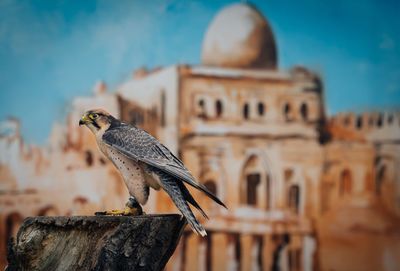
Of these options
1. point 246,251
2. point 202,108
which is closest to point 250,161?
point 202,108

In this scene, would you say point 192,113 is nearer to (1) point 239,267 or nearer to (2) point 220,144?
(2) point 220,144

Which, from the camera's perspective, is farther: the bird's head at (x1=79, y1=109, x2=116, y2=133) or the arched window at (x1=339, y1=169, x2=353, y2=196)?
the arched window at (x1=339, y1=169, x2=353, y2=196)

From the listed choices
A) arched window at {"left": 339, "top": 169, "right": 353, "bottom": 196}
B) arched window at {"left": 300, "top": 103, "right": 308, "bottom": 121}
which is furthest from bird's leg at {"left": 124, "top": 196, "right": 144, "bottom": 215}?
arched window at {"left": 339, "top": 169, "right": 353, "bottom": 196}

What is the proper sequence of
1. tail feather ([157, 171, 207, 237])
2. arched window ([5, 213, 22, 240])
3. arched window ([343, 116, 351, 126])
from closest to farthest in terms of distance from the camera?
tail feather ([157, 171, 207, 237]) → arched window ([5, 213, 22, 240]) → arched window ([343, 116, 351, 126])

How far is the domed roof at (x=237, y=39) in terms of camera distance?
11.2 metres

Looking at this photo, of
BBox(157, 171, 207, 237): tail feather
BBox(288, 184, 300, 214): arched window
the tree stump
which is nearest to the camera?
the tree stump

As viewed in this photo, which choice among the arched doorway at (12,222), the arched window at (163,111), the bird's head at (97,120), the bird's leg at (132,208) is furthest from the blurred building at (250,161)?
the bird's leg at (132,208)

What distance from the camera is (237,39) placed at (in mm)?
11148

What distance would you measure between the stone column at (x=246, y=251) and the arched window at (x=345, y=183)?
162cm

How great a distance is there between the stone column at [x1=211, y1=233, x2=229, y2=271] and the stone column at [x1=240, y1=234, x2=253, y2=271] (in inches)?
9.6

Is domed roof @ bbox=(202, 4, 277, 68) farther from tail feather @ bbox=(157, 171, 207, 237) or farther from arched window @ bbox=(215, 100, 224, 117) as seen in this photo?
tail feather @ bbox=(157, 171, 207, 237)

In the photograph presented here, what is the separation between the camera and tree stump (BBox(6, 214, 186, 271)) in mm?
3951

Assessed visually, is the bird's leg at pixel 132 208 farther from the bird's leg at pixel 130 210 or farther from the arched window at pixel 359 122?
the arched window at pixel 359 122

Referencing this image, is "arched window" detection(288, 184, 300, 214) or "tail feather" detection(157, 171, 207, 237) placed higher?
"tail feather" detection(157, 171, 207, 237)
